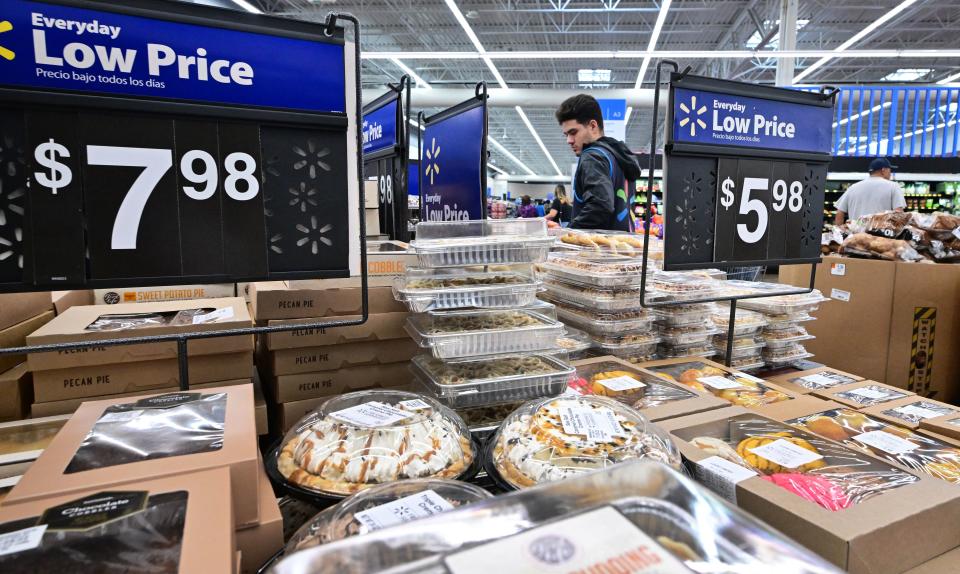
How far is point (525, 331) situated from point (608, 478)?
2.92 feet

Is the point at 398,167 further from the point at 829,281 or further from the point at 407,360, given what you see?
the point at 829,281

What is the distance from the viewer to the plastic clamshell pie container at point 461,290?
4.64 feet

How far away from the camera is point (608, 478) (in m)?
0.57

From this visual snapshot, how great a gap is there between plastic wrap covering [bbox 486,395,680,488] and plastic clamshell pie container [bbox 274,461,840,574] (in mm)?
368

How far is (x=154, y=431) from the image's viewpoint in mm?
860

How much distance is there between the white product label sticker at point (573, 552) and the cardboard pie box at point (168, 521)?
0.29 metres

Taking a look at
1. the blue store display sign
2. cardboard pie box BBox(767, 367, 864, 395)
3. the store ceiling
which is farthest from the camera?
the store ceiling

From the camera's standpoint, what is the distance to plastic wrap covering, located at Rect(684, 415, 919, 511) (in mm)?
932

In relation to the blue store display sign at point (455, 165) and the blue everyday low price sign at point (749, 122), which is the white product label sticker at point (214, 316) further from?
the blue everyday low price sign at point (749, 122)

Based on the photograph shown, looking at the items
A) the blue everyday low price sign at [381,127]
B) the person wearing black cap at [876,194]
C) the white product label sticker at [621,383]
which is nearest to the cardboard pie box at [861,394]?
the white product label sticker at [621,383]

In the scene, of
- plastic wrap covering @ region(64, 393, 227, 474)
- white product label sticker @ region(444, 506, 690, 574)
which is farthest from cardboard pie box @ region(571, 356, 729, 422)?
plastic wrap covering @ region(64, 393, 227, 474)

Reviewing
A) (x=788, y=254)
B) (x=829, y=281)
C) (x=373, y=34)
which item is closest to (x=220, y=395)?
(x=788, y=254)

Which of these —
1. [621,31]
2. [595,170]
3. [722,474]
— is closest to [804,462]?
[722,474]

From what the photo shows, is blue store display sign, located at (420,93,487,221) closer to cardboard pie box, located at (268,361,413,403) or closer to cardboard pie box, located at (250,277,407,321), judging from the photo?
cardboard pie box, located at (250,277,407,321)
